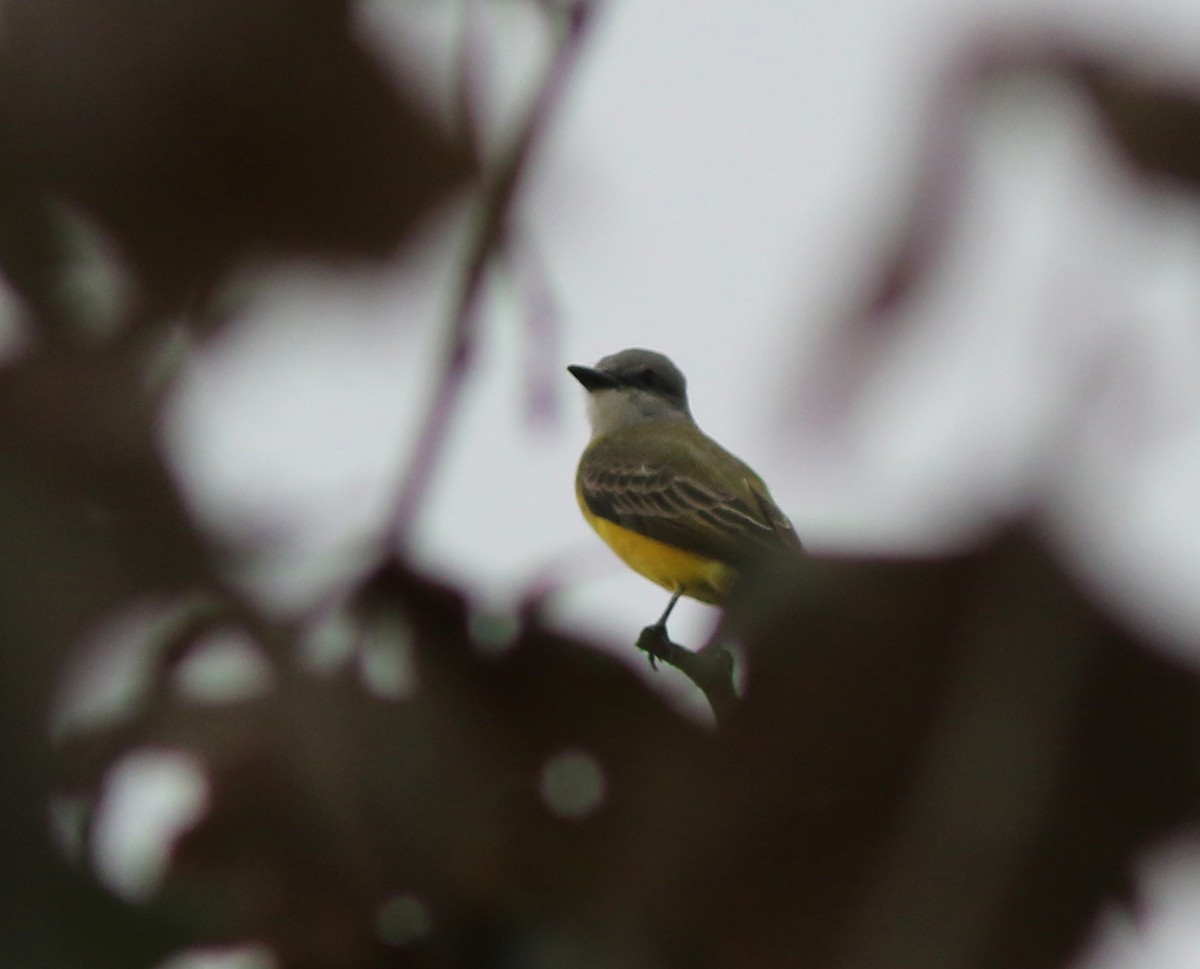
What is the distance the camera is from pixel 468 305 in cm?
67

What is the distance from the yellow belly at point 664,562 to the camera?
511cm

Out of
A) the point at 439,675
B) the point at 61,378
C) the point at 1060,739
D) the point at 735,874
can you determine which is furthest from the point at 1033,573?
the point at 61,378

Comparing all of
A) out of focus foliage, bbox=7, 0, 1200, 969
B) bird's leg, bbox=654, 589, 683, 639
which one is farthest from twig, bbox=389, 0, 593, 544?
bird's leg, bbox=654, 589, 683, 639

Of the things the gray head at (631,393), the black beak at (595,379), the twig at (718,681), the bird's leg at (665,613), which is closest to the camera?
the twig at (718,681)

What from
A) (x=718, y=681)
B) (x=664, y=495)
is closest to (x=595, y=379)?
(x=664, y=495)

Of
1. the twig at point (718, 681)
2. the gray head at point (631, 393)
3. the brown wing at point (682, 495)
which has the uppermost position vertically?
the twig at point (718, 681)

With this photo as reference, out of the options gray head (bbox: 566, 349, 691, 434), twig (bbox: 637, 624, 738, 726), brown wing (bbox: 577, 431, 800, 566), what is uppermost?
twig (bbox: 637, 624, 738, 726)

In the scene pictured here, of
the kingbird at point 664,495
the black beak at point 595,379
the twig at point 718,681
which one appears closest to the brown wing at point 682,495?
the kingbird at point 664,495

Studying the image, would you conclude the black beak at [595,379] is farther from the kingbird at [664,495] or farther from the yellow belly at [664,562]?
the yellow belly at [664,562]

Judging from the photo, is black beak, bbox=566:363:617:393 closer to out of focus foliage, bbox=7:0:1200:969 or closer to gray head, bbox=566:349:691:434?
gray head, bbox=566:349:691:434

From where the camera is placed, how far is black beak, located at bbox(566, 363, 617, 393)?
6.94 m

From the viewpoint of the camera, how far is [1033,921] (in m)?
0.54

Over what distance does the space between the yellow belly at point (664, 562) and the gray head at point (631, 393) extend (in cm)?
145

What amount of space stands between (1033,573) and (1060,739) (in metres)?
0.07
